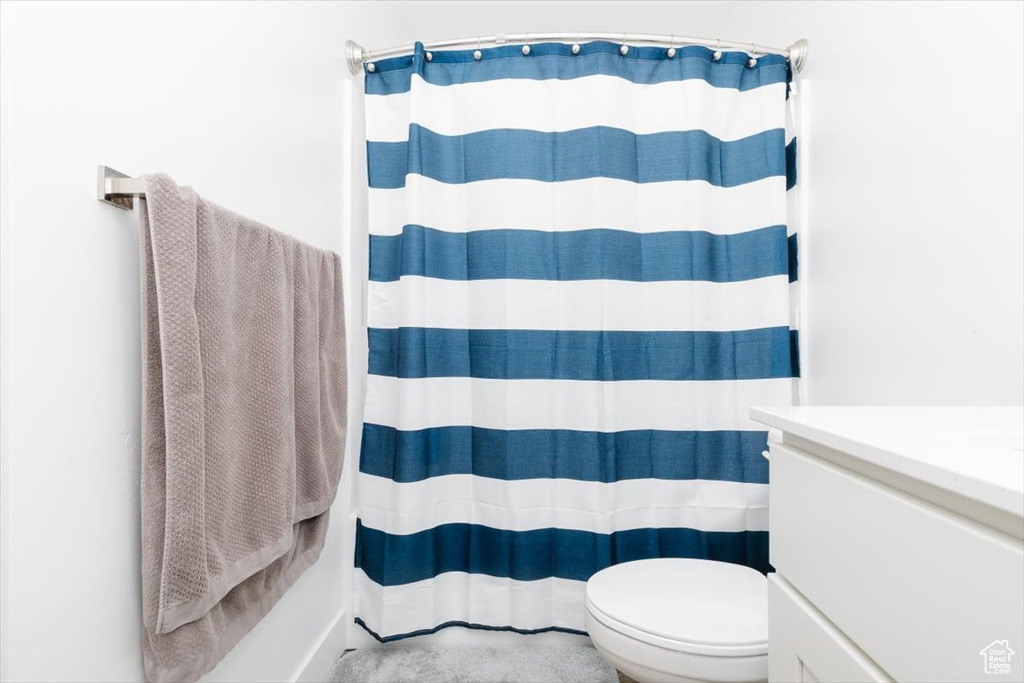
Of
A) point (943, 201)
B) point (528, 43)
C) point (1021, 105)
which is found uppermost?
point (528, 43)

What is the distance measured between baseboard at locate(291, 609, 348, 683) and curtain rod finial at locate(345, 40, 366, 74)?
165 cm

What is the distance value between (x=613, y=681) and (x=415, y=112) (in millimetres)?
1709

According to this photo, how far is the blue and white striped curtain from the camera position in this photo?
1.45 metres

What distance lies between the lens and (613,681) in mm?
1406

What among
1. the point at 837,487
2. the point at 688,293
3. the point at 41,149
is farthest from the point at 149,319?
the point at 688,293

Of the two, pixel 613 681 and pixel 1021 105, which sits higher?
pixel 1021 105

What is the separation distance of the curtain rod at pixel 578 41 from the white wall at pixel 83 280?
554 millimetres

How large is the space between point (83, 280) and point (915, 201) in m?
1.47

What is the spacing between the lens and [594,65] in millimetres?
1463

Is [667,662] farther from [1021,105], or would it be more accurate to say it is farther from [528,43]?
[528,43]

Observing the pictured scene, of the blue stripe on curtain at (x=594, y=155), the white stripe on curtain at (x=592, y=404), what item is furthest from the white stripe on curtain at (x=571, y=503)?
the blue stripe on curtain at (x=594, y=155)

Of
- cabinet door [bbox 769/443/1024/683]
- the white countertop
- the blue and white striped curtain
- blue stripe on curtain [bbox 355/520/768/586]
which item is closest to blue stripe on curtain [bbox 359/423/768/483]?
the blue and white striped curtain

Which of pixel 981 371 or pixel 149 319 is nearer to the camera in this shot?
pixel 149 319

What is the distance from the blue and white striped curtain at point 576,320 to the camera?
1445mm
